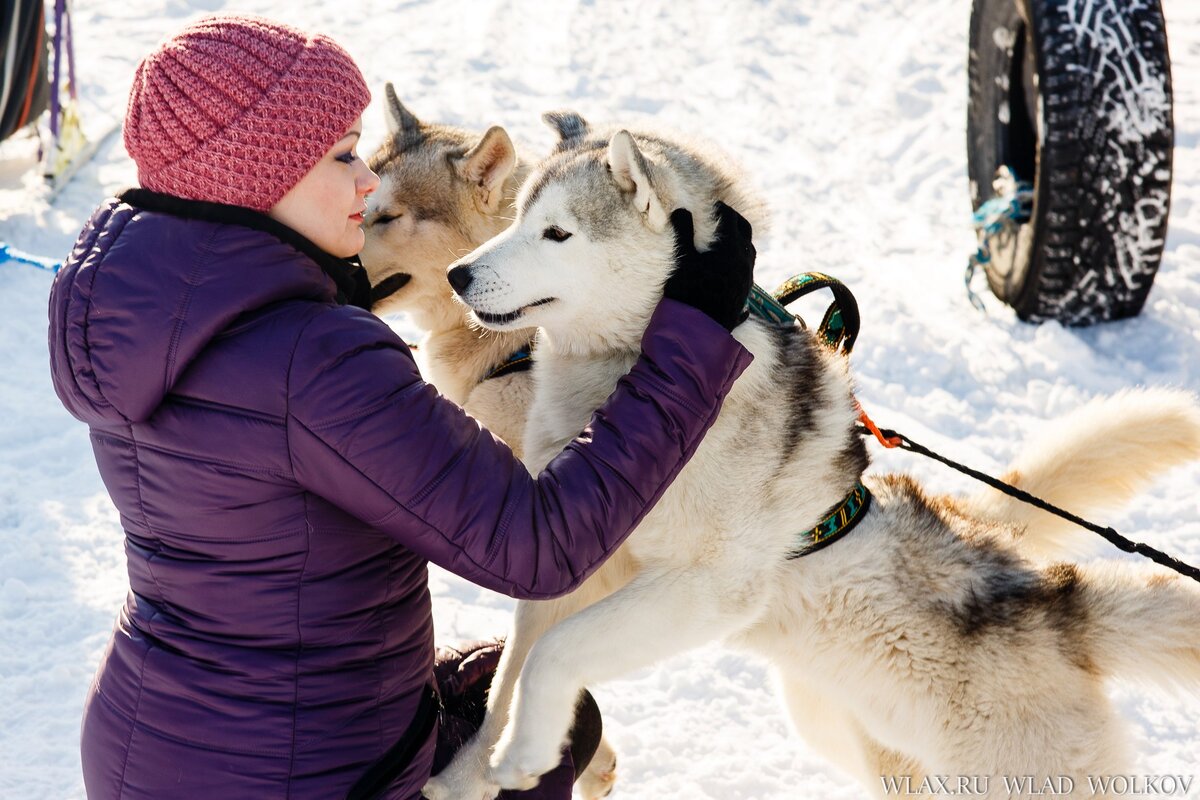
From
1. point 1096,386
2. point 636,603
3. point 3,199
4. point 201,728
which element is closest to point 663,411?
point 636,603

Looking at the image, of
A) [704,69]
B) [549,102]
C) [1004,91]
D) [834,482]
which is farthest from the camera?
[704,69]

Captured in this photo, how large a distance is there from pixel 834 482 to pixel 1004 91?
3.75 meters

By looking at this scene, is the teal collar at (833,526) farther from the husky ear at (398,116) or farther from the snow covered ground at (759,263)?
the husky ear at (398,116)

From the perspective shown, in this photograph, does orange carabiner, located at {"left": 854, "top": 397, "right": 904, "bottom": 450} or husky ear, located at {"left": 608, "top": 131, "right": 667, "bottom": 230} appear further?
orange carabiner, located at {"left": 854, "top": 397, "right": 904, "bottom": 450}

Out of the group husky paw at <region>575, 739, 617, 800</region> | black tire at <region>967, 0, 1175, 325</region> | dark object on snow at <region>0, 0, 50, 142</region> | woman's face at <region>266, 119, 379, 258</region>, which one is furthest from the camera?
dark object on snow at <region>0, 0, 50, 142</region>

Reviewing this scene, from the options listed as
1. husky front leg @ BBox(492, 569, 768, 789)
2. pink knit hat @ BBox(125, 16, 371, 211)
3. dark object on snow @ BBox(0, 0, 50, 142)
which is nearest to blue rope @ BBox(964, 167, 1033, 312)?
husky front leg @ BBox(492, 569, 768, 789)

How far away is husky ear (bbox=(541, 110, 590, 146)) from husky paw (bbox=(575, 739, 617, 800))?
5.07ft

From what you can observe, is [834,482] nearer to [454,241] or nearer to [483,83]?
[454,241]

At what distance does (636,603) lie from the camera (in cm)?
214

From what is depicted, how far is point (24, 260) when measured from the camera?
515cm

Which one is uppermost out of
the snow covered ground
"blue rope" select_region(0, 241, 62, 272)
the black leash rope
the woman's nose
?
the woman's nose

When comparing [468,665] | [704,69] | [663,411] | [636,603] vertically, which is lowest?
[704,69]

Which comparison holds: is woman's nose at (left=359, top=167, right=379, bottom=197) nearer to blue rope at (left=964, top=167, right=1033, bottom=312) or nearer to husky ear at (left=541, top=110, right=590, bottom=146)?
husky ear at (left=541, top=110, right=590, bottom=146)

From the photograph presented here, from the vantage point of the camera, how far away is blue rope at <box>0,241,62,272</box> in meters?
5.10
